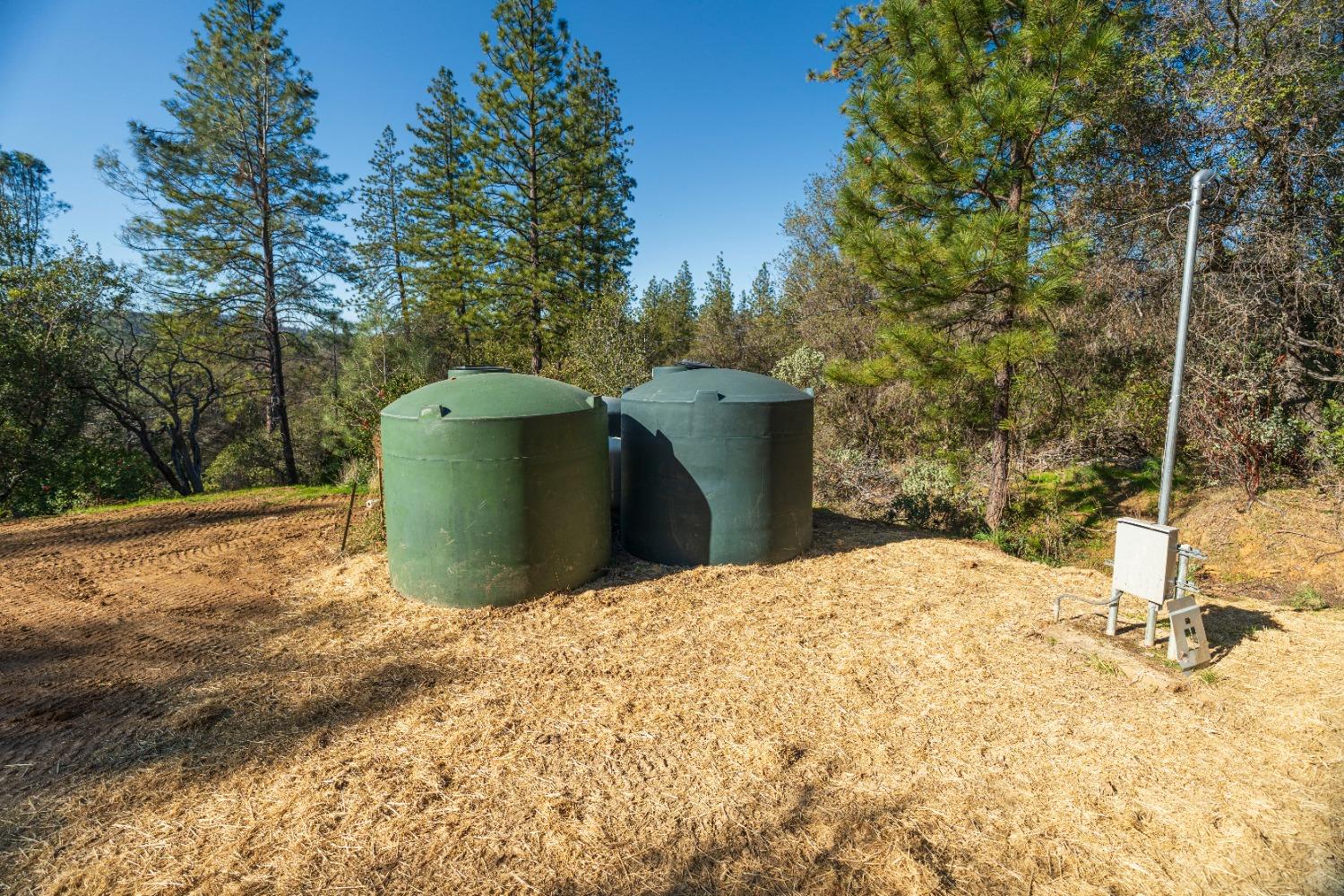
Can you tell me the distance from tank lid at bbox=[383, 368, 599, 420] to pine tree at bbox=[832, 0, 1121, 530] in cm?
427

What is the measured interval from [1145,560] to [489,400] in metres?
4.98

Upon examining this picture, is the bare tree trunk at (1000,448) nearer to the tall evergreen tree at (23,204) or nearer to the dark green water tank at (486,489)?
the dark green water tank at (486,489)

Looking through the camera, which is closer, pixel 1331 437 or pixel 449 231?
pixel 1331 437

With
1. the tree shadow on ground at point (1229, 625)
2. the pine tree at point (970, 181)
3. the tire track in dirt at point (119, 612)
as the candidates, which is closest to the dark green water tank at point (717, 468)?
the pine tree at point (970, 181)

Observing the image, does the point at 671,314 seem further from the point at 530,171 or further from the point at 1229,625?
the point at 1229,625

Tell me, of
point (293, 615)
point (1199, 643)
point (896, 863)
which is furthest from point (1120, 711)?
point (293, 615)

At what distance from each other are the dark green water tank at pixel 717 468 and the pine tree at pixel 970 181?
8.51ft

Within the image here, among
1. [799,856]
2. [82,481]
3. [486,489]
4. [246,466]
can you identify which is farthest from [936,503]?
[246,466]

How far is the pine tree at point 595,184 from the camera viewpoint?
1684cm

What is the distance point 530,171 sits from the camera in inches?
→ 630

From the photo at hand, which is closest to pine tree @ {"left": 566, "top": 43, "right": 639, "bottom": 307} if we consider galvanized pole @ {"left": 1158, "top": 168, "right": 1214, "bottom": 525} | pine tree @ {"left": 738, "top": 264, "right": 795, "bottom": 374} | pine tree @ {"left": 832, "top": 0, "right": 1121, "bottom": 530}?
pine tree @ {"left": 738, "top": 264, "right": 795, "bottom": 374}

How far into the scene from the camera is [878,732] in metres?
3.17

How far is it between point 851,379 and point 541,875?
6985 millimetres

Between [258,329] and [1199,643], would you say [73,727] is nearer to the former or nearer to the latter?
[1199,643]
